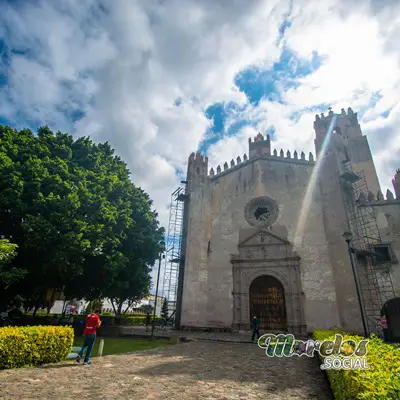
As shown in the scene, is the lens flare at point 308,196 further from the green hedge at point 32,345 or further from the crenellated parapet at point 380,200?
the green hedge at point 32,345

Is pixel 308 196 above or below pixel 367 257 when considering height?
above

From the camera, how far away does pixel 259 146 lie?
75.9 ft

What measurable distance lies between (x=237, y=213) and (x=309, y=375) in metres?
14.1

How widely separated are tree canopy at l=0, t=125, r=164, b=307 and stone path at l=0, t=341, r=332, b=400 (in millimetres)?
6005

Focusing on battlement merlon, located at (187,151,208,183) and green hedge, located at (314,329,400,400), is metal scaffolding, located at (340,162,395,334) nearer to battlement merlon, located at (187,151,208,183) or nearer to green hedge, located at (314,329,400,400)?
battlement merlon, located at (187,151,208,183)

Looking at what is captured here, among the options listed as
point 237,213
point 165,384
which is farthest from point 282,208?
point 165,384

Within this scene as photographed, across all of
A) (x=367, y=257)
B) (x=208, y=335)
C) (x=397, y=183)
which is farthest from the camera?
A: (x=397, y=183)

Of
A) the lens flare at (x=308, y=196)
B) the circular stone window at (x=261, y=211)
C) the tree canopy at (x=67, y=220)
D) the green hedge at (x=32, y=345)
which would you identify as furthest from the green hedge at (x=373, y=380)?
the circular stone window at (x=261, y=211)

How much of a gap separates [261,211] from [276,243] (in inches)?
115

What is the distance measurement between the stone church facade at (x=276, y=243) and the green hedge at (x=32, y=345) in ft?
39.2

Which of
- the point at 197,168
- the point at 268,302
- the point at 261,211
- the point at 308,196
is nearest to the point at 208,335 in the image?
the point at 268,302

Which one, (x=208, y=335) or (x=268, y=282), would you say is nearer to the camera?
(x=208, y=335)

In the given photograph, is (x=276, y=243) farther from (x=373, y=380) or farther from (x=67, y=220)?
(x=373, y=380)

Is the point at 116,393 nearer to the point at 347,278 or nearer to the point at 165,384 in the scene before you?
the point at 165,384
